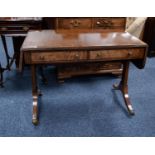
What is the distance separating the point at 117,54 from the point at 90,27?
0.75 m

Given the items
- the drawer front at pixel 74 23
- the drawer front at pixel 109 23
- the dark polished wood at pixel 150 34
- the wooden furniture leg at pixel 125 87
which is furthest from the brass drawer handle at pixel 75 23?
the dark polished wood at pixel 150 34

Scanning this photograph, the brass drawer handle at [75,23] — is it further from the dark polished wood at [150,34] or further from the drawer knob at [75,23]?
the dark polished wood at [150,34]

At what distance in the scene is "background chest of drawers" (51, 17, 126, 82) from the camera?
204 cm

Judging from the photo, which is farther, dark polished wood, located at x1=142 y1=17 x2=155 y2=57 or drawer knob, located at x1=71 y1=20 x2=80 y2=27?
dark polished wood, located at x1=142 y1=17 x2=155 y2=57

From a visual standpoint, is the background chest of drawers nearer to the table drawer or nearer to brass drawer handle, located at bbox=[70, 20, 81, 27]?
brass drawer handle, located at bbox=[70, 20, 81, 27]

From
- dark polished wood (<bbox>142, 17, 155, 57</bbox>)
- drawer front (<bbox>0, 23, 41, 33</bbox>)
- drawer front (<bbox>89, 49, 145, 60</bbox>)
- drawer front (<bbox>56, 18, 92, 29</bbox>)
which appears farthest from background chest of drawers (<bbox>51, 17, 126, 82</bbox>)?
dark polished wood (<bbox>142, 17, 155, 57</bbox>)

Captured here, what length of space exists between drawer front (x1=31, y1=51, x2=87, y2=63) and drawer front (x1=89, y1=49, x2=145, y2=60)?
0.29 ft

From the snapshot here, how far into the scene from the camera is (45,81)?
2369 millimetres

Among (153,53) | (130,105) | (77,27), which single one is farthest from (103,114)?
(153,53)

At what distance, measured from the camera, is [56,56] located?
4.80 feet

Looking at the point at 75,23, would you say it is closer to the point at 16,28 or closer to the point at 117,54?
the point at 16,28

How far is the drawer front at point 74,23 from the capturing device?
2062mm

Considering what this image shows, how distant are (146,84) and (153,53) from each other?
3.38 feet
